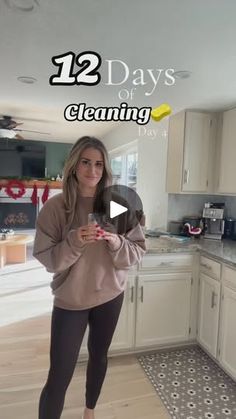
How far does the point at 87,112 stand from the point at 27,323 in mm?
2051

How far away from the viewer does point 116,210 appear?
125cm

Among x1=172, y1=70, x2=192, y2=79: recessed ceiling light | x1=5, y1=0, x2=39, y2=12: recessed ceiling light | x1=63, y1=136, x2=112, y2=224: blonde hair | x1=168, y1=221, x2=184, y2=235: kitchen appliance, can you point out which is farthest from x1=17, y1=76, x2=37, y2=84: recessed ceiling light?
x1=168, y1=221, x2=184, y2=235: kitchen appliance

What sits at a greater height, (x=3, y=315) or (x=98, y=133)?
(x=98, y=133)

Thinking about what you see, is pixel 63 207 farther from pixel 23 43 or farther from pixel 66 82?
pixel 66 82

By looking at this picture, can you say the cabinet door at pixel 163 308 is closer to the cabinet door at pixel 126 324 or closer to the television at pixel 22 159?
the cabinet door at pixel 126 324

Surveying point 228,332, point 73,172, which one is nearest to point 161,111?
point 73,172

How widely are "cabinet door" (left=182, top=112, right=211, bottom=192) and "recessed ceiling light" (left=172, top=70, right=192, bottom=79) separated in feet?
2.23

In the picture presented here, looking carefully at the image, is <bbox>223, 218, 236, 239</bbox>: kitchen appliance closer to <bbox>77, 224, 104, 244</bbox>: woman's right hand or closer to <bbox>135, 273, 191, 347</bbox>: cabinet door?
<bbox>135, 273, 191, 347</bbox>: cabinet door

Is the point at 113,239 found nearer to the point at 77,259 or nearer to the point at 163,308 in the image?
the point at 77,259

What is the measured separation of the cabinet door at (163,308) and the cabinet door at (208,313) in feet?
0.32

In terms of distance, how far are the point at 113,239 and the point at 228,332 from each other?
127 centimetres

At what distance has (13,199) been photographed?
241 inches

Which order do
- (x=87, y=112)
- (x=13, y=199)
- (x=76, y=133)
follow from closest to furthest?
(x=87, y=112) → (x=76, y=133) → (x=13, y=199)

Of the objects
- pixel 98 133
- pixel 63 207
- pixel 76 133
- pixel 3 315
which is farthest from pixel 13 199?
pixel 63 207
